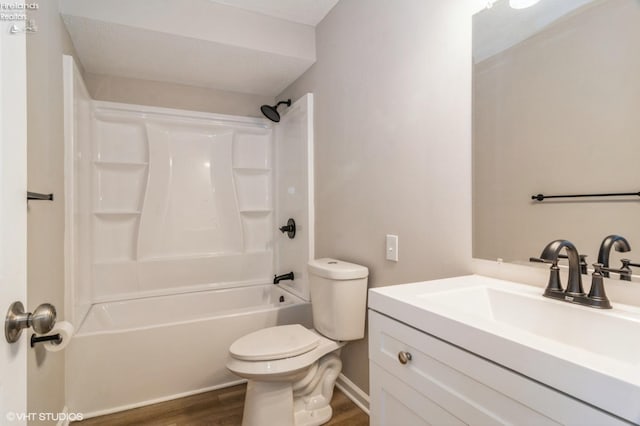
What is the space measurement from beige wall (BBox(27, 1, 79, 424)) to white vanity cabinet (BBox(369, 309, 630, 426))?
4.21ft

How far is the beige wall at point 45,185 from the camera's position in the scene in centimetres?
122

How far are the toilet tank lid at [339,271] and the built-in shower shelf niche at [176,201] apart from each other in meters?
1.32

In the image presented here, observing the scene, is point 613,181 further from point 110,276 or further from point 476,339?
point 110,276

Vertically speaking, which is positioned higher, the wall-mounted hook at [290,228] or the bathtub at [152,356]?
the wall-mounted hook at [290,228]

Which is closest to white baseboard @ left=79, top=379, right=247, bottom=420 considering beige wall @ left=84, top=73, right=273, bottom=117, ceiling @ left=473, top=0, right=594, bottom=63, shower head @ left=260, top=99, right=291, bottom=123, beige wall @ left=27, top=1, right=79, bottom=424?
beige wall @ left=27, top=1, right=79, bottom=424

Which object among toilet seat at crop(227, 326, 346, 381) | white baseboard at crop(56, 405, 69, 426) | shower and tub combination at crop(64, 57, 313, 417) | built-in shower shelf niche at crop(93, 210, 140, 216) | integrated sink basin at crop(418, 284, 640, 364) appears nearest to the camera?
integrated sink basin at crop(418, 284, 640, 364)

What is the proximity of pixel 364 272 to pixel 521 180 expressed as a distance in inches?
35.1

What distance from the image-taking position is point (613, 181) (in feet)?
2.89

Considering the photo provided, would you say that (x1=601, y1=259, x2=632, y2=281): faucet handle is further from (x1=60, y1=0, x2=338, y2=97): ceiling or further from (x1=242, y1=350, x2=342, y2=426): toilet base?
(x1=60, y1=0, x2=338, y2=97): ceiling

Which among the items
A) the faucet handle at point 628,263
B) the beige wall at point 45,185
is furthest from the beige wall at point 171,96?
the faucet handle at point 628,263

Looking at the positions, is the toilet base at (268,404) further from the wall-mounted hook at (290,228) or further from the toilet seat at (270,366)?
the wall-mounted hook at (290,228)

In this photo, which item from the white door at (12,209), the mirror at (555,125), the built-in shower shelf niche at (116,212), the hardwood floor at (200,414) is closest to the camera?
the white door at (12,209)

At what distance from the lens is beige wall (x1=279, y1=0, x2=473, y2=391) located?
131cm

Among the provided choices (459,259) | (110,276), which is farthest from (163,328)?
(459,259)
